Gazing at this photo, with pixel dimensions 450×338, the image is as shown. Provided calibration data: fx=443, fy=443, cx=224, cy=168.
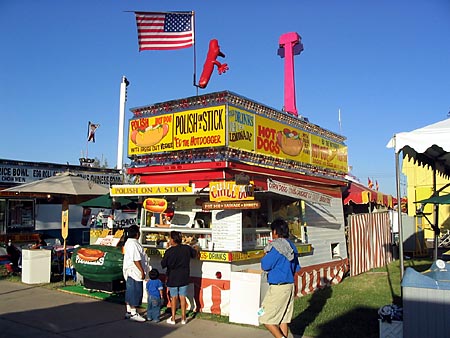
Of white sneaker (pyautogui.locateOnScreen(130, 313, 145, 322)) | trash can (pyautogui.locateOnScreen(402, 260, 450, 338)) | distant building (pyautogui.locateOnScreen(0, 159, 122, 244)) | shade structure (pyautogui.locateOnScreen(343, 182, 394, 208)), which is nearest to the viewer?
trash can (pyautogui.locateOnScreen(402, 260, 450, 338))

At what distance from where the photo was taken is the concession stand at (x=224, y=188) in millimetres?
8023

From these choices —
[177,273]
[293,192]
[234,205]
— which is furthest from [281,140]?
[177,273]

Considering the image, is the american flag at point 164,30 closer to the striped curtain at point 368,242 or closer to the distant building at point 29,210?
the striped curtain at point 368,242

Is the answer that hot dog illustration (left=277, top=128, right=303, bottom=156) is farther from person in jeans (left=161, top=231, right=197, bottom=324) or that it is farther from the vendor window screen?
the vendor window screen

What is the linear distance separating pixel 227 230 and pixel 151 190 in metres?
1.82

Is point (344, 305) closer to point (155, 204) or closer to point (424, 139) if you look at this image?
point (424, 139)

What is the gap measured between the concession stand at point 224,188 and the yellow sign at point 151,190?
0.02 metres

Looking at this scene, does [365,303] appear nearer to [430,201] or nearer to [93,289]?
[430,201]

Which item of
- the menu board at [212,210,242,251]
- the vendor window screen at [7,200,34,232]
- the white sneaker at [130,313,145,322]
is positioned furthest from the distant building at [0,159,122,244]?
the menu board at [212,210,242,251]

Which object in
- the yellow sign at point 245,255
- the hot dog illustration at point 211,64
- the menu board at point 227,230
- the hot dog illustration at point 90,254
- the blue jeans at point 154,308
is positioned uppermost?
the hot dog illustration at point 211,64

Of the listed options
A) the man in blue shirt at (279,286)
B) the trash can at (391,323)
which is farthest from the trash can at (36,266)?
the trash can at (391,323)

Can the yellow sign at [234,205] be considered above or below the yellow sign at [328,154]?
below

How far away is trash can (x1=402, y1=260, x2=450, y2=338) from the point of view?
515 centimetres

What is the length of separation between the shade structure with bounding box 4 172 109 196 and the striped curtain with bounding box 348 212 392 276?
716 cm
